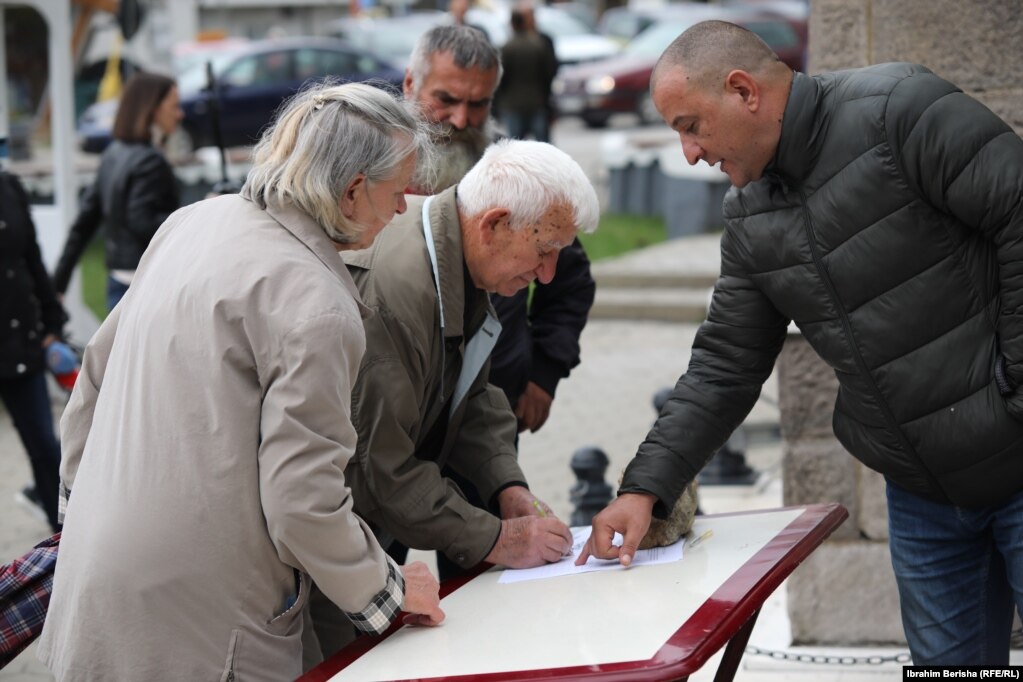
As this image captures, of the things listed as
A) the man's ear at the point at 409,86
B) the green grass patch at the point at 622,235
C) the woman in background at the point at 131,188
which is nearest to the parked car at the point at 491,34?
the green grass patch at the point at 622,235

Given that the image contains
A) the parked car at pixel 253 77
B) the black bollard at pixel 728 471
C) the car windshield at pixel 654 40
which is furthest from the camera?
the car windshield at pixel 654 40

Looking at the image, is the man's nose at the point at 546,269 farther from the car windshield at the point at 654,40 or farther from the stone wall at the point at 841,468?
the car windshield at the point at 654,40

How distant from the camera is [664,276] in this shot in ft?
34.5

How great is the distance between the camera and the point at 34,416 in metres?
5.25

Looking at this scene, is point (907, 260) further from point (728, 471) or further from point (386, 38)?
point (386, 38)

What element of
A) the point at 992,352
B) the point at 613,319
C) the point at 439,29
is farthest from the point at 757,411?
the point at 992,352

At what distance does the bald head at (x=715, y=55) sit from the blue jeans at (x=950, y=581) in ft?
3.25

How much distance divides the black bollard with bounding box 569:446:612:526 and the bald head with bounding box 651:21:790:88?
8.62 feet

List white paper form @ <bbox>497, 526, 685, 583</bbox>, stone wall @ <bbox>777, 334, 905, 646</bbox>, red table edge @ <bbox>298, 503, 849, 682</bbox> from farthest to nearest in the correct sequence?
stone wall @ <bbox>777, 334, 905, 646</bbox>
white paper form @ <bbox>497, 526, 685, 583</bbox>
red table edge @ <bbox>298, 503, 849, 682</bbox>

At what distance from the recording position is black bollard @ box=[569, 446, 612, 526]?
5.12 m

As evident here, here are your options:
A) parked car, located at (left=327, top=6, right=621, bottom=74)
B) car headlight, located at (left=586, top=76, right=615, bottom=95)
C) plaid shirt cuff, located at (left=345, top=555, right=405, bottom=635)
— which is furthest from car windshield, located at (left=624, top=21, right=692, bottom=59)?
plaid shirt cuff, located at (left=345, top=555, right=405, bottom=635)

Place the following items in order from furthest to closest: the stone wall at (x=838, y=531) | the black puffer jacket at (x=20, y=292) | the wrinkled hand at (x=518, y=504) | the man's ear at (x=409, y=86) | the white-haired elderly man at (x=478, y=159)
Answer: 1. the black puffer jacket at (x=20, y=292)
2. the stone wall at (x=838, y=531)
3. the man's ear at (x=409, y=86)
4. the white-haired elderly man at (x=478, y=159)
5. the wrinkled hand at (x=518, y=504)

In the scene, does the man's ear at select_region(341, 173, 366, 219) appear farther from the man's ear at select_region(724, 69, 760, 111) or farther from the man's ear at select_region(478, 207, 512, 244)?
the man's ear at select_region(724, 69, 760, 111)

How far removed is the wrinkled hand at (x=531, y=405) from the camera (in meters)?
3.92
